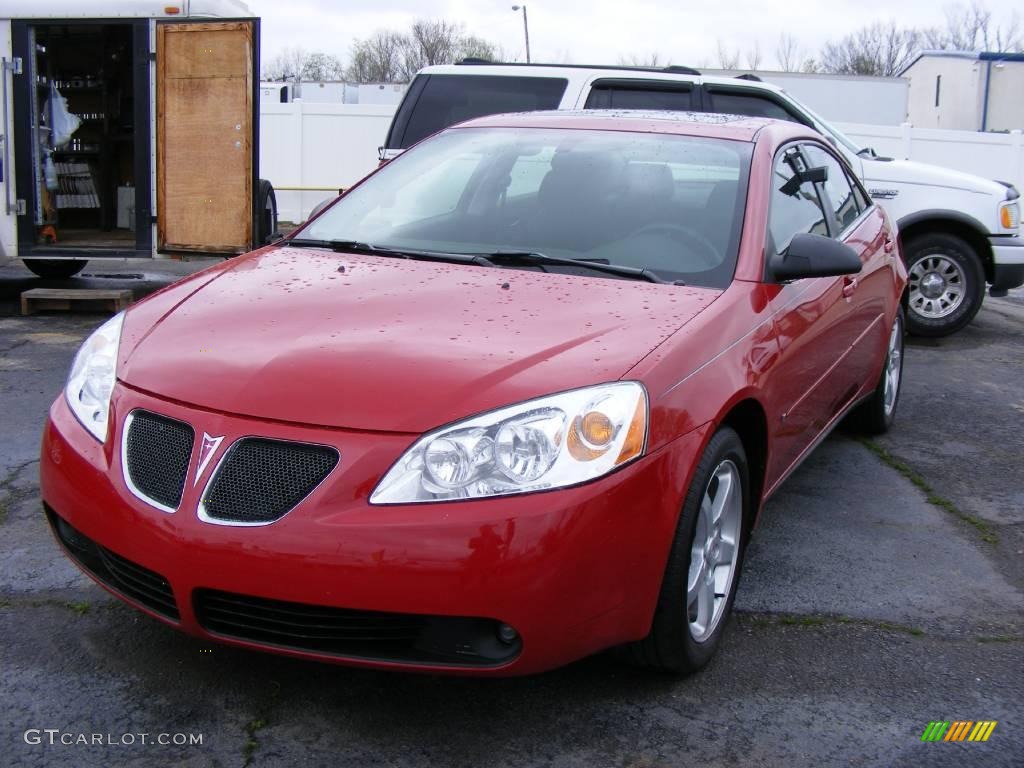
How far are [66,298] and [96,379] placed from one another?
631 cm

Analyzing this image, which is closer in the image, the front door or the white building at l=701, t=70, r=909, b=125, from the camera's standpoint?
the front door

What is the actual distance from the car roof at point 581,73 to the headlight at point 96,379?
5479 millimetres

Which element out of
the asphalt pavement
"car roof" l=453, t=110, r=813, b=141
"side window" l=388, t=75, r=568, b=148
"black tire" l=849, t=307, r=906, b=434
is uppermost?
"side window" l=388, t=75, r=568, b=148

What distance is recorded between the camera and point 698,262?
350 cm

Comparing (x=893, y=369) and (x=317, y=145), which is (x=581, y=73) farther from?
(x=317, y=145)

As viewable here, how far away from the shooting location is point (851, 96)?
1243 inches

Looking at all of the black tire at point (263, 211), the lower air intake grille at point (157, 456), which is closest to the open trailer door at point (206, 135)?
the black tire at point (263, 211)

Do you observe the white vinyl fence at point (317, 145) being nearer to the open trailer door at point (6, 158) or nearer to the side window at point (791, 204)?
the open trailer door at point (6, 158)

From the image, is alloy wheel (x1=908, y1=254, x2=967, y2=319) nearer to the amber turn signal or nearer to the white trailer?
the white trailer

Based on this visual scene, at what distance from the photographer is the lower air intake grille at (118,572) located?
266cm

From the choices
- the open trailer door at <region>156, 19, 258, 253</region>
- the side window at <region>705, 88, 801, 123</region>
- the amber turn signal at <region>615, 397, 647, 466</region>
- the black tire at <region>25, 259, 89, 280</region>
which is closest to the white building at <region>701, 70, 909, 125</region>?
the side window at <region>705, 88, 801, 123</region>

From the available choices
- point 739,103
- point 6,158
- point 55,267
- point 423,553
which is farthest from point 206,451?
point 55,267

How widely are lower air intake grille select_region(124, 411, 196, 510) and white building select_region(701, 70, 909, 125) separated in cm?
2907

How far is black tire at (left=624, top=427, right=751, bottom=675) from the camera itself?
9.02 ft
